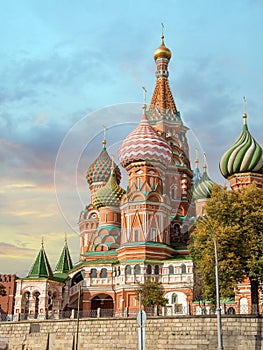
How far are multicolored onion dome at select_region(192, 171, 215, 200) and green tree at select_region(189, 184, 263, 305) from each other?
1010 inches

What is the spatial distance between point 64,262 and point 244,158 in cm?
3054

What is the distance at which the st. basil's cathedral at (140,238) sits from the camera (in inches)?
2013

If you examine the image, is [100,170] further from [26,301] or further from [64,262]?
[26,301]

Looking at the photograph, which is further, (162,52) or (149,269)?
(162,52)

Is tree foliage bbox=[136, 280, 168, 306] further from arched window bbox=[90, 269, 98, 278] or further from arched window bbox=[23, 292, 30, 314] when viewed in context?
arched window bbox=[23, 292, 30, 314]

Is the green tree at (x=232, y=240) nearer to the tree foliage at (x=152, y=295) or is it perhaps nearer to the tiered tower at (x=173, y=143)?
the tree foliage at (x=152, y=295)

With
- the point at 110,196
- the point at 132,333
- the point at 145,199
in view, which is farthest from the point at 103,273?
the point at 132,333

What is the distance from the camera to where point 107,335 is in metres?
34.9

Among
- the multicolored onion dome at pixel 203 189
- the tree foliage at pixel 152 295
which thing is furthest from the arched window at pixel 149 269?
the multicolored onion dome at pixel 203 189

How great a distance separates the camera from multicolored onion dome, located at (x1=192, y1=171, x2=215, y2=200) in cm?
6141

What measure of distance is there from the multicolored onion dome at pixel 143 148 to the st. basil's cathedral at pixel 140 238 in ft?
0.34

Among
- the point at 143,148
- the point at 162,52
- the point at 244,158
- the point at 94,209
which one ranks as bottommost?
the point at 94,209

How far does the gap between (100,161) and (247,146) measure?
25.9 metres

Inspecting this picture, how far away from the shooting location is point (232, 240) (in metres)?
33.2
